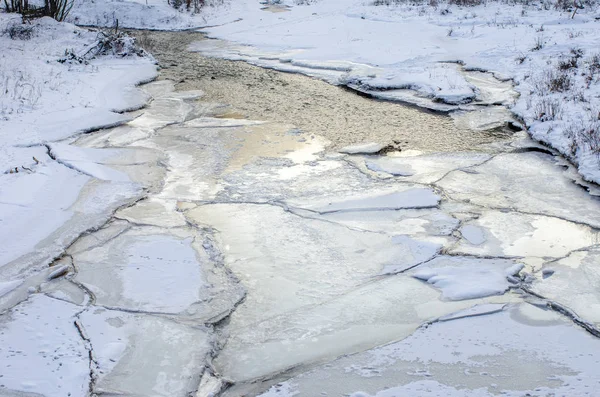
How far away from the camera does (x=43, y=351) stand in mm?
3461

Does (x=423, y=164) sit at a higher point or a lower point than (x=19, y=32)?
lower

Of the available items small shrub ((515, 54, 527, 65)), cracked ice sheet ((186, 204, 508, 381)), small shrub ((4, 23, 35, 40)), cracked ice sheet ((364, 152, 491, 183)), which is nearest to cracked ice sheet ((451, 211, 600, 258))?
cracked ice sheet ((186, 204, 508, 381))

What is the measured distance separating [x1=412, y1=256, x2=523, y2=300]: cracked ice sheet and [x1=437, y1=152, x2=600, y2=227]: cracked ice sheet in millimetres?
1290

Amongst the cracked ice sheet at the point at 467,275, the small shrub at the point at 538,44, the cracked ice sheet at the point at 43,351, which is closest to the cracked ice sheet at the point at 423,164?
the cracked ice sheet at the point at 467,275

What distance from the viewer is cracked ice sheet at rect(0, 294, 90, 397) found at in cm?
319

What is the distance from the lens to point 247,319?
3.90m

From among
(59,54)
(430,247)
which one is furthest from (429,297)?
(59,54)

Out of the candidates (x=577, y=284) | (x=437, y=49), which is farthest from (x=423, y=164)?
(x=437, y=49)

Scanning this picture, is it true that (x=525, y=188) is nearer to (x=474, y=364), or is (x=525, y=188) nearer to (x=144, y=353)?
(x=474, y=364)

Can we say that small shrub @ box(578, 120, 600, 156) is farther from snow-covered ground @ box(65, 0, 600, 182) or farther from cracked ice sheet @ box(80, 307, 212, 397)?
cracked ice sheet @ box(80, 307, 212, 397)

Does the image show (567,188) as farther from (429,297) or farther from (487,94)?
(487,94)

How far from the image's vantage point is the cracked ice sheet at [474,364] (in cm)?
317

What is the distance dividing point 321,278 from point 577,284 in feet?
6.08

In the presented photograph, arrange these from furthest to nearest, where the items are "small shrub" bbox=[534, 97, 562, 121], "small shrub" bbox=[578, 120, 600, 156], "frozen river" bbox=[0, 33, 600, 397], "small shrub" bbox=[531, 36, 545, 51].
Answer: "small shrub" bbox=[531, 36, 545, 51] < "small shrub" bbox=[534, 97, 562, 121] < "small shrub" bbox=[578, 120, 600, 156] < "frozen river" bbox=[0, 33, 600, 397]
